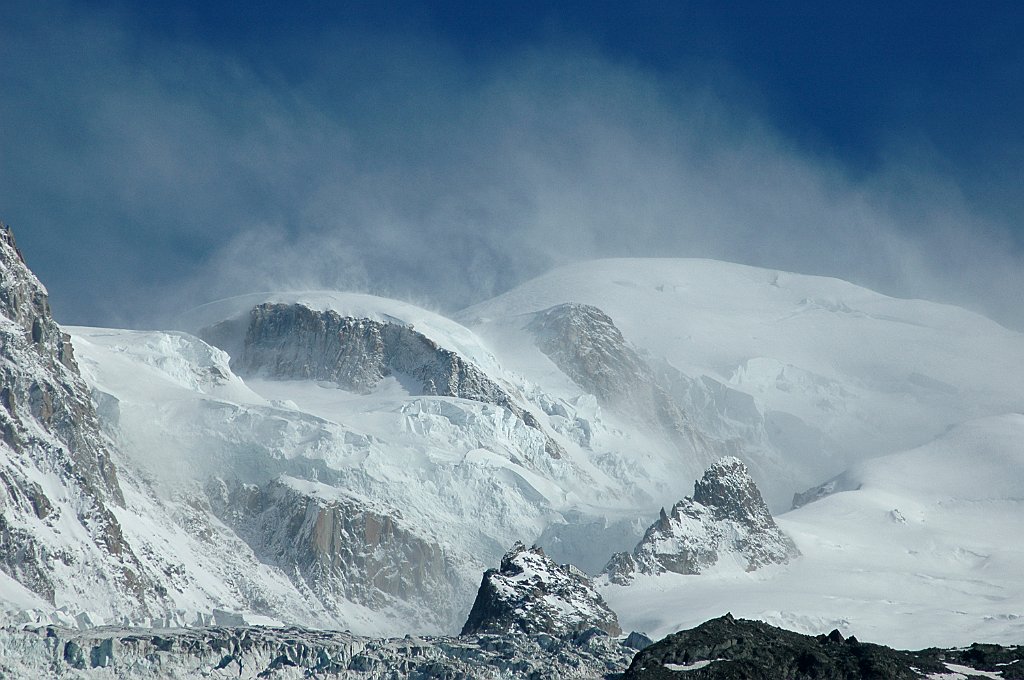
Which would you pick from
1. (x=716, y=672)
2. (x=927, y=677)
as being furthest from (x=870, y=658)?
(x=716, y=672)

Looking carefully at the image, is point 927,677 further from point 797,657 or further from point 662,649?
point 662,649

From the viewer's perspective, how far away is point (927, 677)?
650 feet

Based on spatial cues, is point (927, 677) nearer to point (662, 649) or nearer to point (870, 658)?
point (870, 658)

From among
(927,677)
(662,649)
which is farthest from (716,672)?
(927,677)

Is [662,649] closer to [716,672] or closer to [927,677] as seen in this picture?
[716,672]

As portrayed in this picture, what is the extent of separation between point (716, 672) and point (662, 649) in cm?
1187

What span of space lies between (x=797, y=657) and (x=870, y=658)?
26.8ft

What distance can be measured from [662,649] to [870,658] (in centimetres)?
2275

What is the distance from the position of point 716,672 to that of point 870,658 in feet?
67.6

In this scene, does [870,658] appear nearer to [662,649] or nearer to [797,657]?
[797,657]

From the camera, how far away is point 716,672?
7426 inches

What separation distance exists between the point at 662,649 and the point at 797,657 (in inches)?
579

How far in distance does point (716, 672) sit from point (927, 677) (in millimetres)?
25963

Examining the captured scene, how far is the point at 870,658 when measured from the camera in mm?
198625
